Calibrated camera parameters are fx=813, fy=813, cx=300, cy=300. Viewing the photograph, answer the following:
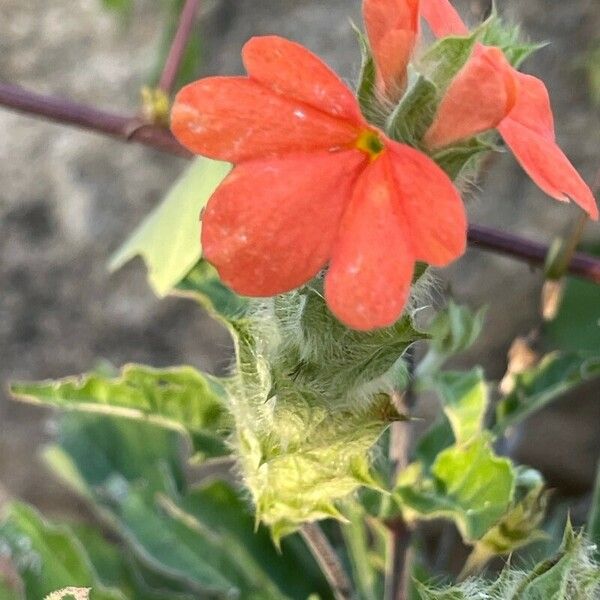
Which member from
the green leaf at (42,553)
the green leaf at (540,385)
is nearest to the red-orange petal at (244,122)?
the green leaf at (540,385)

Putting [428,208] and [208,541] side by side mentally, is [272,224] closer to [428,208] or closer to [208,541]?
[428,208]

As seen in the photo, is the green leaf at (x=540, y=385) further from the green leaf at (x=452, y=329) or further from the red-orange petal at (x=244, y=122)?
the red-orange petal at (x=244, y=122)

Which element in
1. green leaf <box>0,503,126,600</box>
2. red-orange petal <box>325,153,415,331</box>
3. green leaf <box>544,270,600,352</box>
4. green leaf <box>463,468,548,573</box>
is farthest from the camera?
green leaf <box>544,270,600,352</box>

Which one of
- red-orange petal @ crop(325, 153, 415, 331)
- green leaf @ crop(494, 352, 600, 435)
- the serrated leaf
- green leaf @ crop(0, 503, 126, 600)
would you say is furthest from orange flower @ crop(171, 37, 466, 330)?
green leaf @ crop(0, 503, 126, 600)

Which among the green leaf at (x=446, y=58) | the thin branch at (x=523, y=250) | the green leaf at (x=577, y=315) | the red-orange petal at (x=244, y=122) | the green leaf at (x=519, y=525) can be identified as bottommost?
the green leaf at (x=577, y=315)

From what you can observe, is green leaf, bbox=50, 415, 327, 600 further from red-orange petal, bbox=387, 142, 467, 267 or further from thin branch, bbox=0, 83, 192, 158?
red-orange petal, bbox=387, 142, 467, 267

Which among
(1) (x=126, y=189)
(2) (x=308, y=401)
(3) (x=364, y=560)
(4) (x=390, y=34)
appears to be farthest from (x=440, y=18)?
(1) (x=126, y=189)
